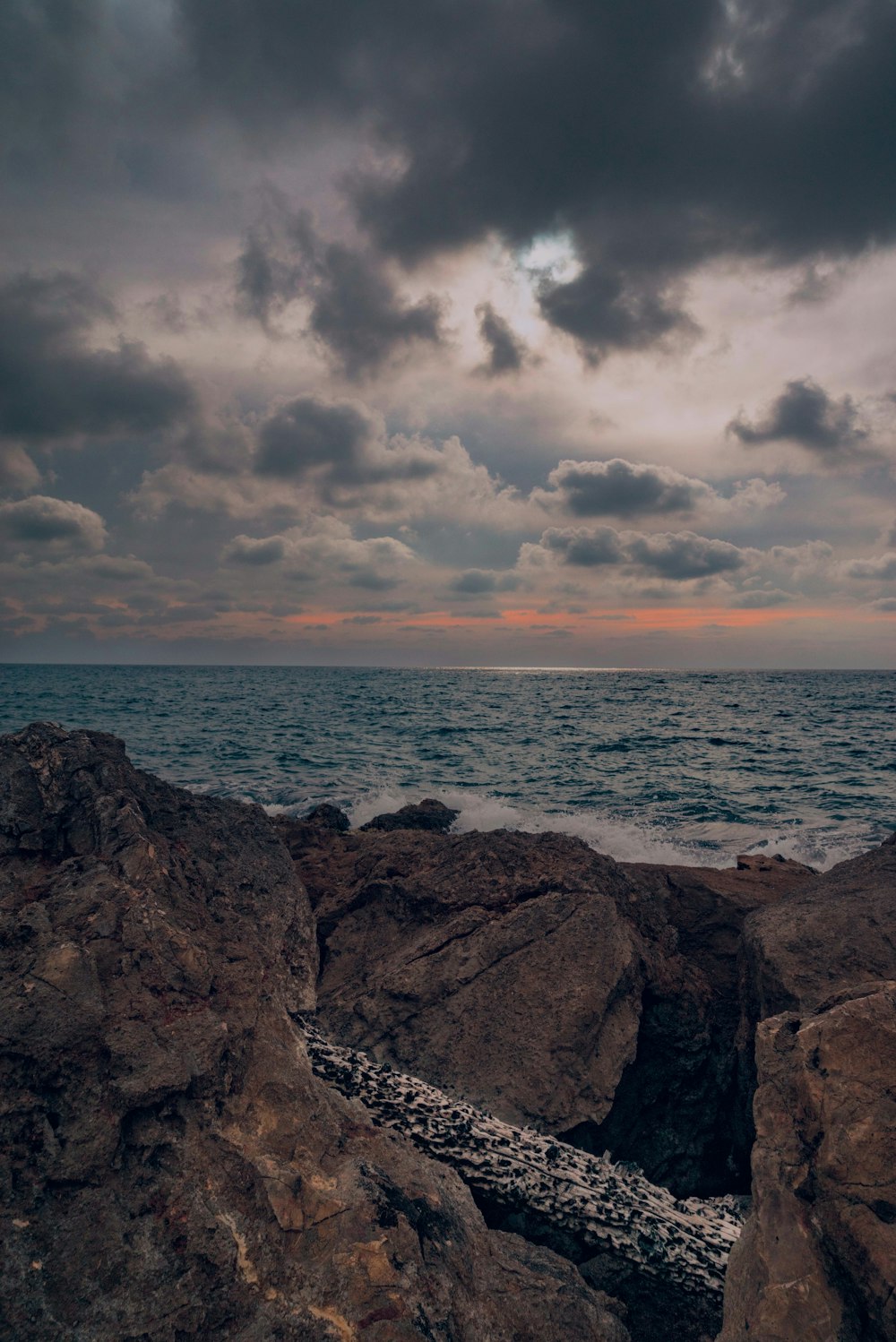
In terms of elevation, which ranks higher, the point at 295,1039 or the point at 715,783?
the point at 295,1039

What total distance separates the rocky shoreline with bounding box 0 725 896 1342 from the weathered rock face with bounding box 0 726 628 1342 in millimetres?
14

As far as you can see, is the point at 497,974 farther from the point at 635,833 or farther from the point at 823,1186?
the point at 635,833

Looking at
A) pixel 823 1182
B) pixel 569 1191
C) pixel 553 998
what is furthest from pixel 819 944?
pixel 823 1182

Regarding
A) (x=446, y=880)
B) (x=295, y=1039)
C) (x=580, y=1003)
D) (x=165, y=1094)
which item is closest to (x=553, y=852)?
(x=446, y=880)

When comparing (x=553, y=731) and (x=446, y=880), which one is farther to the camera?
(x=553, y=731)

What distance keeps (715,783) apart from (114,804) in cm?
2362

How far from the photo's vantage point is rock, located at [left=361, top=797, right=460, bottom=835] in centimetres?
1609

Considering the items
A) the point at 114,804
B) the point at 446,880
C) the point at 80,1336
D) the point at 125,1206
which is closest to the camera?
the point at 80,1336

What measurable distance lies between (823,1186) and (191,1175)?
2949 millimetres

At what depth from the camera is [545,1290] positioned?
3297mm

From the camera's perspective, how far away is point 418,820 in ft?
53.9

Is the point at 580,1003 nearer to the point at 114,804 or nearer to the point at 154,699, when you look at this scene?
the point at 114,804

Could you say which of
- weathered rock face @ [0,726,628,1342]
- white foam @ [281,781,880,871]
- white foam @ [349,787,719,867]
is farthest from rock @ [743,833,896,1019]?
white foam @ [281,781,880,871]

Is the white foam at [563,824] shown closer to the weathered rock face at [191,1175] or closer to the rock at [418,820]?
the rock at [418,820]
